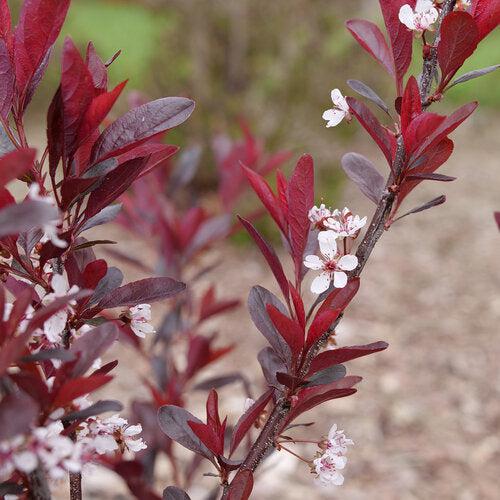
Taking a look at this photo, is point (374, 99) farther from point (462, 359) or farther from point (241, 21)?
point (241, 21)

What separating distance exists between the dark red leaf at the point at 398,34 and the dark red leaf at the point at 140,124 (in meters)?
0.26

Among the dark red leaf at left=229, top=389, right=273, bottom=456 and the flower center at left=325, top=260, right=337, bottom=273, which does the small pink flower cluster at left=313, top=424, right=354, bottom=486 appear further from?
the flower center at left=325, top=260, right=337, bottom=273

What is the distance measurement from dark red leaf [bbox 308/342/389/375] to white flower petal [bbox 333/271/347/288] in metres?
0.07

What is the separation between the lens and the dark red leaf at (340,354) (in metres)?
0.70

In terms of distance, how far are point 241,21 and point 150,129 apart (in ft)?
17.5

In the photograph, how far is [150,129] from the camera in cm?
68

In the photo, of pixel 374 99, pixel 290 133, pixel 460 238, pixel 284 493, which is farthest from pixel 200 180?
pixel 374 99

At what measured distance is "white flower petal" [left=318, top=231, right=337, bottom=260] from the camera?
0.71 metres

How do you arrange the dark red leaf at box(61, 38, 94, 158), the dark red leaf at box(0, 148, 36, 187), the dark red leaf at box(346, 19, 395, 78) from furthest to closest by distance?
the dark red leaf at box(346, 19, 395, 78)
the dark red leaf at box(61, 38, 94, 158)
the dark red leaf at box(0, 148, 36, 187)

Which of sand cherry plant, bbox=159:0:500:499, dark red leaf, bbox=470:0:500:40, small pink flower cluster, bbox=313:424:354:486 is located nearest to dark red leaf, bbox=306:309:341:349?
sand cherry plant, bbox=159:0:500:499

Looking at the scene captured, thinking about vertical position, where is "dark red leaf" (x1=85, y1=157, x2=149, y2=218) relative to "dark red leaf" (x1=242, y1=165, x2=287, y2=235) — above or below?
below

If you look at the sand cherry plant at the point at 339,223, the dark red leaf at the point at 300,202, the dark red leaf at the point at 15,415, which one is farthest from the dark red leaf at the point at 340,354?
the dark red leaf at the point at 15,415

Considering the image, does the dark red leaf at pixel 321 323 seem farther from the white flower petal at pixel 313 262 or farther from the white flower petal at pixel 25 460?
the white flower petal at pixel 25 460

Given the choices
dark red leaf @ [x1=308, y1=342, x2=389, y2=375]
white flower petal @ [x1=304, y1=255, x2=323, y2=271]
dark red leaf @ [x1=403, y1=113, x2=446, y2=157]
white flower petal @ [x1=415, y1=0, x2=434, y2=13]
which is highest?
white flower petal @ [x1=415, y1=0, x2=434, y2=13]
